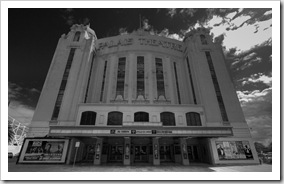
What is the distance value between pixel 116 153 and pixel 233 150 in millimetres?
18504

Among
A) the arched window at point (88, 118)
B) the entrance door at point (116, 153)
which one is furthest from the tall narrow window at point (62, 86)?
the entrance door at point (116, 153)

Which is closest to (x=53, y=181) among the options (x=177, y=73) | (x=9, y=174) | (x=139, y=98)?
(x=9, y=174)

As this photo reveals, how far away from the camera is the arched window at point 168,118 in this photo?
2357 cm

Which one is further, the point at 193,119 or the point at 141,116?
the point at 193,119

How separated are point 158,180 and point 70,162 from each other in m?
16.9

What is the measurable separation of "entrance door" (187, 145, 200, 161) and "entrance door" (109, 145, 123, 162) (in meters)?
11.7

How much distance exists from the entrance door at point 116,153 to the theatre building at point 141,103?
0.49ft

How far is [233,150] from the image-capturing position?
73.2ft

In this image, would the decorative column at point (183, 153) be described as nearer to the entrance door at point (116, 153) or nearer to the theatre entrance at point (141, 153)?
the theatre entrance at point (141, 153)

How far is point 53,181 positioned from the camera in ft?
30.0

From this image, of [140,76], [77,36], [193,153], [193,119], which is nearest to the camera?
[193,119]

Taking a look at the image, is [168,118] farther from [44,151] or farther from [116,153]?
[44,151]

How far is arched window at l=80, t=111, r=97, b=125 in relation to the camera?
2297cm

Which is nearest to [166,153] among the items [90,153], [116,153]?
[116,153]
